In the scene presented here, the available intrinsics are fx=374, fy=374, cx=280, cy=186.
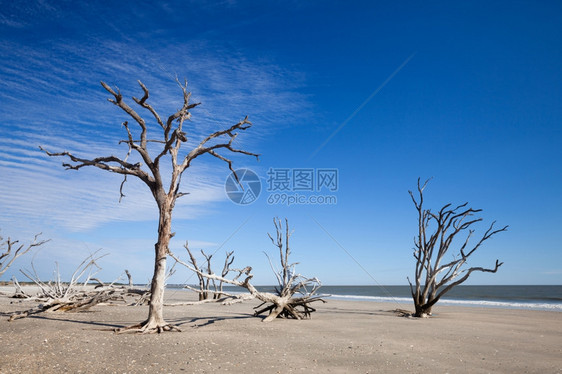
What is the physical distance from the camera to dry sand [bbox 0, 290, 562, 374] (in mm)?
5641

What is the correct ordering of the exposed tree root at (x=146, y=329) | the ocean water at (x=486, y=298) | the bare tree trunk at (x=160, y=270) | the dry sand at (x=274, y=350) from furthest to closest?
the ocean water at (x=486, y=298)
the bare tree trunk at (x=160, y=270)
the exposed tree root at (x=146, y=329)
the dry sand at (x=274, y=350)

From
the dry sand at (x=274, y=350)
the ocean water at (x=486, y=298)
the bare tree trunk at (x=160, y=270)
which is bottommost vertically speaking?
the ocean water at (x=486, y=298)

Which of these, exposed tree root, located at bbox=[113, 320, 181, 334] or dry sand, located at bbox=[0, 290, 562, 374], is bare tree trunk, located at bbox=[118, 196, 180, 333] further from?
dry sand, located at bbox=[0, 290, 562, 374]

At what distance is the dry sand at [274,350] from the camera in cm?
564

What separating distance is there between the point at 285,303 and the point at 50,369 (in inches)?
319

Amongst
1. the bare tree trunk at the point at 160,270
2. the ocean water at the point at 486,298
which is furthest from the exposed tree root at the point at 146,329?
the ocean water at the point at 486,298

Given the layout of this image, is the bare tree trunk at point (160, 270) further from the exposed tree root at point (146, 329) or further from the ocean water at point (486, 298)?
the ocean water at point (486, 298)

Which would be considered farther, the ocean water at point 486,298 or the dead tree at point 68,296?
the ocean water at point 486,298

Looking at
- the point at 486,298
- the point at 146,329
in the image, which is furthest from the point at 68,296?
the point at 486,298

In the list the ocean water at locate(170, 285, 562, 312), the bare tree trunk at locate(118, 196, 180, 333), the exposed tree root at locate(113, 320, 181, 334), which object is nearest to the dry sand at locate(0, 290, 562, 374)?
the exposed tree root at locate(113, 320, 181, 334)

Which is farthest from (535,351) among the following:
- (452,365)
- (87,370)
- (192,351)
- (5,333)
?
(5,333)

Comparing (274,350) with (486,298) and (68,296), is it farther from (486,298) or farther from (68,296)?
(486,298)

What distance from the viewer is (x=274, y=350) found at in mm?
6973

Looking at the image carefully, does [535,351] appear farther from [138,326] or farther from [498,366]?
[138,326]
